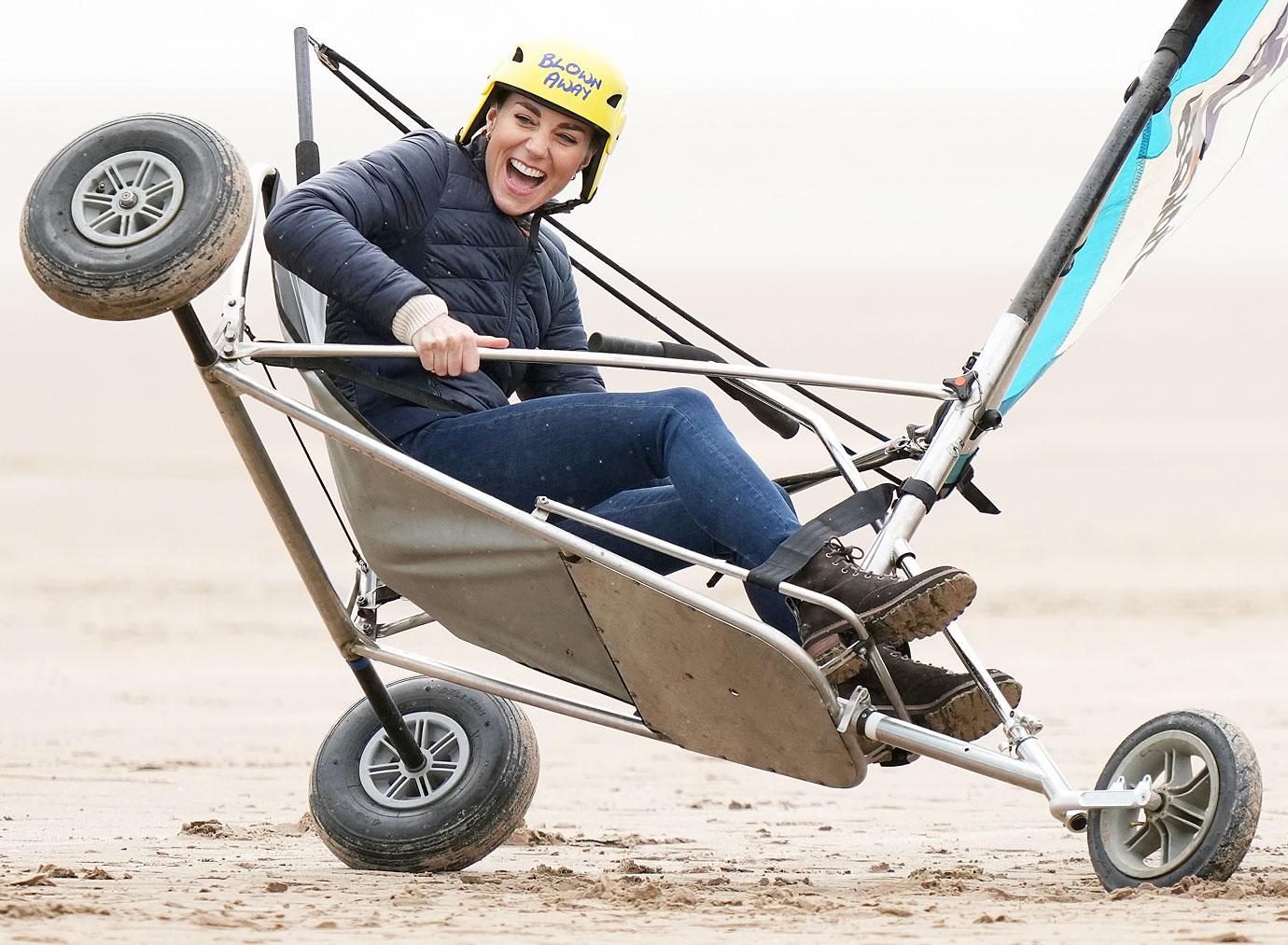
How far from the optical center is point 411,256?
4215mm

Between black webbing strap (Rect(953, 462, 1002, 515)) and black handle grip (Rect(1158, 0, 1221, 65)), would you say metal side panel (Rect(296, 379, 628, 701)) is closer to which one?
black webbing strap (Rect(953, 462, 1002, 515))

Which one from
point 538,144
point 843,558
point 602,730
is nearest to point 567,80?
point 538,144

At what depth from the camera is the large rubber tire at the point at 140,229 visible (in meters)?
3.86

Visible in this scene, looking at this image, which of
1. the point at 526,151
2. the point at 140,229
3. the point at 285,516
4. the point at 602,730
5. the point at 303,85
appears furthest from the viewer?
the point at 602,730

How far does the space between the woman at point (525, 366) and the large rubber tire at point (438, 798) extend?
3.09 feet

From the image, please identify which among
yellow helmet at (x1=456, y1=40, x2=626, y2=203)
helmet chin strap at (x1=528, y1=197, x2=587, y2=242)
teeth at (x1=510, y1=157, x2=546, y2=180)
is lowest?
helmet chin strap at (x1=528, y1=197, x2=587, y2=242)

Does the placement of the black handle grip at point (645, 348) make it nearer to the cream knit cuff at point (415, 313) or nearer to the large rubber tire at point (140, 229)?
the cream knit cuff at point (415, 313)

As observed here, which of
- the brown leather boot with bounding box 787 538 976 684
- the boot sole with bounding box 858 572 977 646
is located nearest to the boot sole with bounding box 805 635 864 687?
the brown leather boot with bounding box 787 538 976 684

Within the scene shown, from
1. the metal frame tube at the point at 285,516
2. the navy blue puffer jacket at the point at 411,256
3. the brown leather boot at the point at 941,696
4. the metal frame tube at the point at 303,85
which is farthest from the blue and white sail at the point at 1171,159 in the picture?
the metal frame tube at the point at 303,85

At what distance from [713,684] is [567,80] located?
4.78 ft

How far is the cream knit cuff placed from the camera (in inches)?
150

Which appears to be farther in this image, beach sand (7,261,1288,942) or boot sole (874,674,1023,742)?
boot sole (874,674,1023,742)

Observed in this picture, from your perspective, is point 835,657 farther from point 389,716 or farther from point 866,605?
point 389,716

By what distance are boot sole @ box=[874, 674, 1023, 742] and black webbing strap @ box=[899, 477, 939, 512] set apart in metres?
0.39
